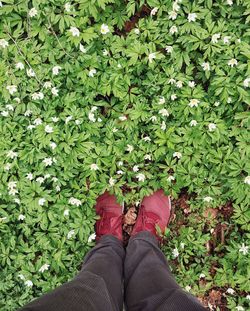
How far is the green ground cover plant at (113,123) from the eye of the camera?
8.95ft

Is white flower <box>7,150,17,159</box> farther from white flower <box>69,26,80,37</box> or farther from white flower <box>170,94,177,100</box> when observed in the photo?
white flower <box>170,94,177,100</box>

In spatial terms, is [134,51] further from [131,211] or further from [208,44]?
[131,211]

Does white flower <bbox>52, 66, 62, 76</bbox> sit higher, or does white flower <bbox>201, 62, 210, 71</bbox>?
white flower <bbox>201, 62, 210, 71</bbox>

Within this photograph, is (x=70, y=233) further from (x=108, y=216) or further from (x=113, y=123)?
(x=113, y=123)

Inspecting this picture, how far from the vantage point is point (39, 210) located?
2902 millimetres

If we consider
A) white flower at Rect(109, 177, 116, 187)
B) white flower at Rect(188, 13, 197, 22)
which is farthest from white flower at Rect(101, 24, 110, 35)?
white flower at Rect(109, 177, 116, 187)

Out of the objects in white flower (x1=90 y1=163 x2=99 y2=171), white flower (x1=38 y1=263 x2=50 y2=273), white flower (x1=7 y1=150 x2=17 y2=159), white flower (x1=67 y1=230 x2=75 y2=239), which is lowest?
white flower (x1=38 y1=263 x2=50 y2=273)

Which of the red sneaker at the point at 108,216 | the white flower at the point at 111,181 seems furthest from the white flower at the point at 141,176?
the red sneaker at the point at 108,216

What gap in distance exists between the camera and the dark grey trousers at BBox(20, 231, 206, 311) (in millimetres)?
1885

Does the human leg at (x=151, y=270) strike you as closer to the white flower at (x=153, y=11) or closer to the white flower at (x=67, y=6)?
the white flower at (x=153, y=11)

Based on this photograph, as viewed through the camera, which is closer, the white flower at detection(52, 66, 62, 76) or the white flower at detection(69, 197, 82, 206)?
the white flower at detection(52, 66, 62, 76)

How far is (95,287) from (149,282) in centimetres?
39

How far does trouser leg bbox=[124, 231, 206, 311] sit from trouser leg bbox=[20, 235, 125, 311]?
8 centimetres

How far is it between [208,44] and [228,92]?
0.37 metres
